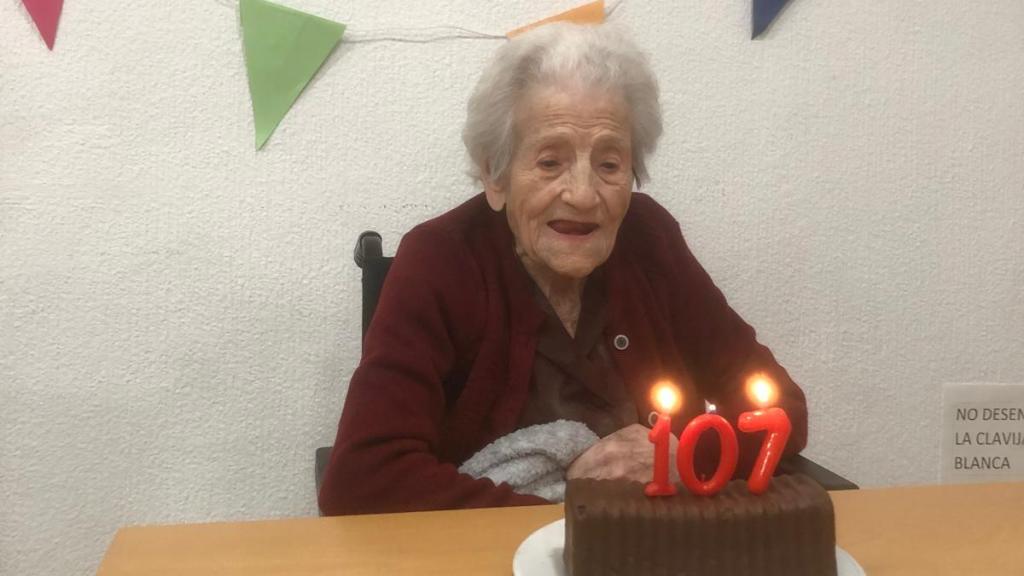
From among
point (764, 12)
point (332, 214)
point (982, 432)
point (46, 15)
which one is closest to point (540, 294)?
point (332, 214)

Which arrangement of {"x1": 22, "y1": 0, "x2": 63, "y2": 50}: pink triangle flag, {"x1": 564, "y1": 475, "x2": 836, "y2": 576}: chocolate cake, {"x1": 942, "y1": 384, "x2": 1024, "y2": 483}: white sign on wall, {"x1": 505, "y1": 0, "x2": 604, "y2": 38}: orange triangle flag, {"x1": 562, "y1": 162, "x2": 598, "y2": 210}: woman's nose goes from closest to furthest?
{"x1": 564, "y1": 475, "x2": 836, "y2": 576}: chocolate cake
{"x1": 562, "y1": 162, "x2": 598, "y2": 210}: woman's nose
{"x1": 22, "y1": 0, "x2": 63, "y2": 50}: pink triangle flag
{"x1": 505, "y1": 0, "x2": 604, "y2": 38}: orange triangle flag
{"x1": 942, "y1": 384, "x2": 1024, "y2": 483}: white sign on wall

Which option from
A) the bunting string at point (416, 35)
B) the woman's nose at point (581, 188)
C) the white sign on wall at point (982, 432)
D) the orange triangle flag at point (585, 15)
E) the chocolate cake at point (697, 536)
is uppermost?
the orange triangle flag at point (585, 15)

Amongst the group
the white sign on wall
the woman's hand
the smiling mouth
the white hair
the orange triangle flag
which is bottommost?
the white sign on wall

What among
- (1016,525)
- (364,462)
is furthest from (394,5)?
(1016,525)

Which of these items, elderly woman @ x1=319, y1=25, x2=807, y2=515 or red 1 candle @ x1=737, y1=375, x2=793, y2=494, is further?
elderly woman @ x1=319, y1=25, x2=807, y2=515

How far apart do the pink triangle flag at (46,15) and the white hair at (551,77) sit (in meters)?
0.74

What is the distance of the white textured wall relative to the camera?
1494 millimetres

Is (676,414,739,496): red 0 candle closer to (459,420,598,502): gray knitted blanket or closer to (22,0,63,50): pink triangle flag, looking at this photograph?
(459,420,598,502): gray knitted blanket

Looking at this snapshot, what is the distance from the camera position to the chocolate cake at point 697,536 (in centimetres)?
74

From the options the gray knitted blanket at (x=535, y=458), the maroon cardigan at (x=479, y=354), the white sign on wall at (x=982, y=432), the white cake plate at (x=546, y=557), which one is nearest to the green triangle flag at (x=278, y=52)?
the maroon cardigan at (x=479, y=354)

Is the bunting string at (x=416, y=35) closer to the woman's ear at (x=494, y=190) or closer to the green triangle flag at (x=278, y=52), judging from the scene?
the green triangle flag at (x=278, y=52)

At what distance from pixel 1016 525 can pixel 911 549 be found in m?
0.15

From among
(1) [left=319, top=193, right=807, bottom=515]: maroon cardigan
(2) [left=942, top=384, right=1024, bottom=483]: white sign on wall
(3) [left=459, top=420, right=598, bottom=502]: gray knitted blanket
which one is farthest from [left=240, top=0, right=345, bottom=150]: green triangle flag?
(2) [left=942, top=384, right=1024, bottom=483]: white sign on wall

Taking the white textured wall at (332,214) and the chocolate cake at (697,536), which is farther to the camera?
the white textured wall at (332,214)
